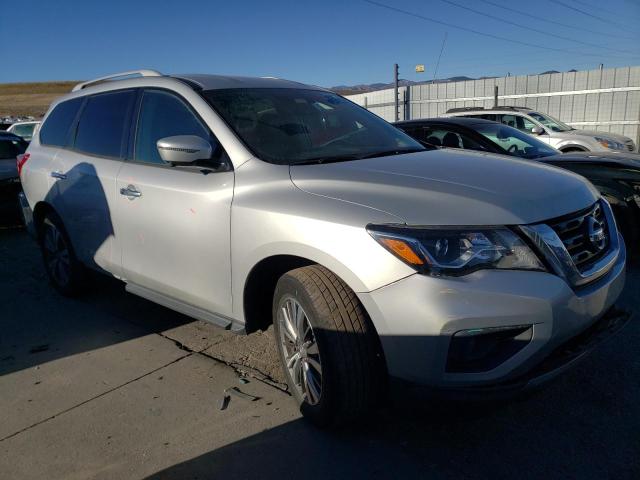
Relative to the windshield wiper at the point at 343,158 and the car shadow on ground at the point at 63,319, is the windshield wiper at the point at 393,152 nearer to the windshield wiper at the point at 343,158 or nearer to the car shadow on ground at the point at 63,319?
the windshield wiper at the point at 343,158

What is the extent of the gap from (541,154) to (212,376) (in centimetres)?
471

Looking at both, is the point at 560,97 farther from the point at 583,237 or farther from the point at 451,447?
the point at 451,447

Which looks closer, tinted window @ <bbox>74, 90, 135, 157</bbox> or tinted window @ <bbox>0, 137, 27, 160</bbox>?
tinted window @ <bbox>74, 90, 135, 157</bbox>

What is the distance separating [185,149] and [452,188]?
1.45 m

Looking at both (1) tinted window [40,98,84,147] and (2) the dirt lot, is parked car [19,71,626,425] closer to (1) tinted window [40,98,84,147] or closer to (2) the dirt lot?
(2) the dirt lot

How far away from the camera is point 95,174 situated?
3922 millimetres

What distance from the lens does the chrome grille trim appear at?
2234mm

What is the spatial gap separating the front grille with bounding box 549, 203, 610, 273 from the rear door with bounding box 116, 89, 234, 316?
166 centimetres

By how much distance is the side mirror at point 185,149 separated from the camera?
2.92 metres

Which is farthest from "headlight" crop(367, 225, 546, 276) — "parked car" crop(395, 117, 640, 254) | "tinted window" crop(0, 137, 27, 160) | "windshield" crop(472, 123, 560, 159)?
"tinted window" crop(0, 137, 27, 160)

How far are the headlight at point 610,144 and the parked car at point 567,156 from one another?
18.1ft

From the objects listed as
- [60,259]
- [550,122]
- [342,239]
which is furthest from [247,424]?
[550,122]

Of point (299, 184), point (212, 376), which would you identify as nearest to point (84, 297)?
point (212, 376)

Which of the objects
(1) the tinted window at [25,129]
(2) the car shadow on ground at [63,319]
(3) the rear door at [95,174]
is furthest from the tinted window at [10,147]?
(1) the tinted window at [25,129]
